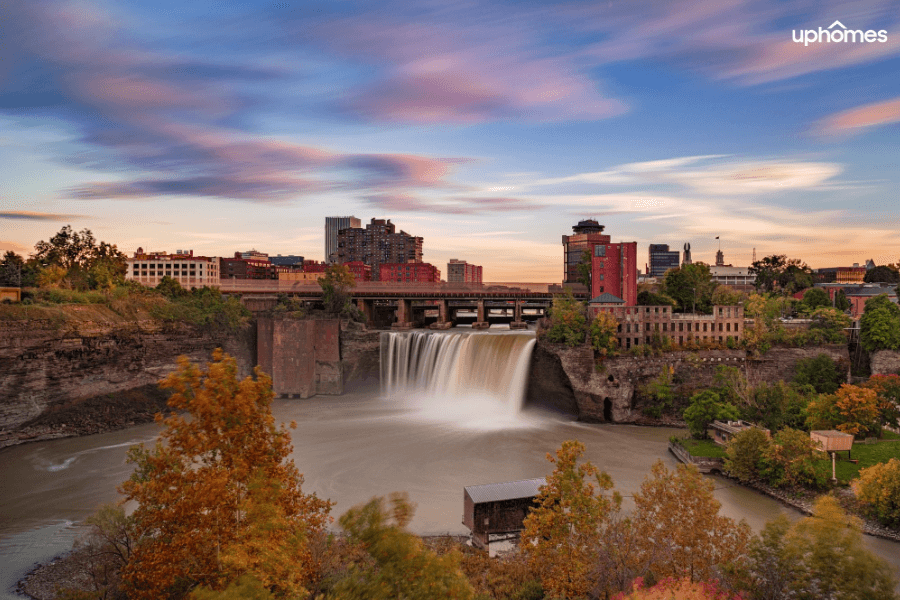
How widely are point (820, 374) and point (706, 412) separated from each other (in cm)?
1520

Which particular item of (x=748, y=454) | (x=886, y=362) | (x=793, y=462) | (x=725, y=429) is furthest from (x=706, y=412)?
(x=886, y=362)

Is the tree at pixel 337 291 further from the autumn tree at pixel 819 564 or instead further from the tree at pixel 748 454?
the autumn tree at pixel 819 564

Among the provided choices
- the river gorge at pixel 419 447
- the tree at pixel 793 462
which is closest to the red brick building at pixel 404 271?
the river gorge at pixel 419 447

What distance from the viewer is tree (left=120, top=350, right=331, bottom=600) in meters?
11.5

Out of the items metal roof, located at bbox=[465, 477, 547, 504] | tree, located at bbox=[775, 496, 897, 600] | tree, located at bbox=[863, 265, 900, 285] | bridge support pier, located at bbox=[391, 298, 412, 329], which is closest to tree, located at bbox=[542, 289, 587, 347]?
metal roof, located at bbox=[465, 477, 547, 504]

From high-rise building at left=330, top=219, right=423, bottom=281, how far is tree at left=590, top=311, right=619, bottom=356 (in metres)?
130

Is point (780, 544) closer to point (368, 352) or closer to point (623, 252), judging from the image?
point (368, 352)

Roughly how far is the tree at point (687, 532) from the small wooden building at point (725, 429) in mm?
16899

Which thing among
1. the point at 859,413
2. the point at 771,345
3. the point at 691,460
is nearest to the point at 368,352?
the point at 691,460

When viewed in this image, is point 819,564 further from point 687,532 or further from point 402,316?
point 402,316

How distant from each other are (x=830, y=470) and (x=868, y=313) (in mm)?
27183

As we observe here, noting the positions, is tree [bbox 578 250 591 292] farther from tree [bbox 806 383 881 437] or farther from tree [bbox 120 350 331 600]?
tree [bbox 120 350 331 600]

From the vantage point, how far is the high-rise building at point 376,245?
17250cm

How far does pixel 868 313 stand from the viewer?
156 feet
